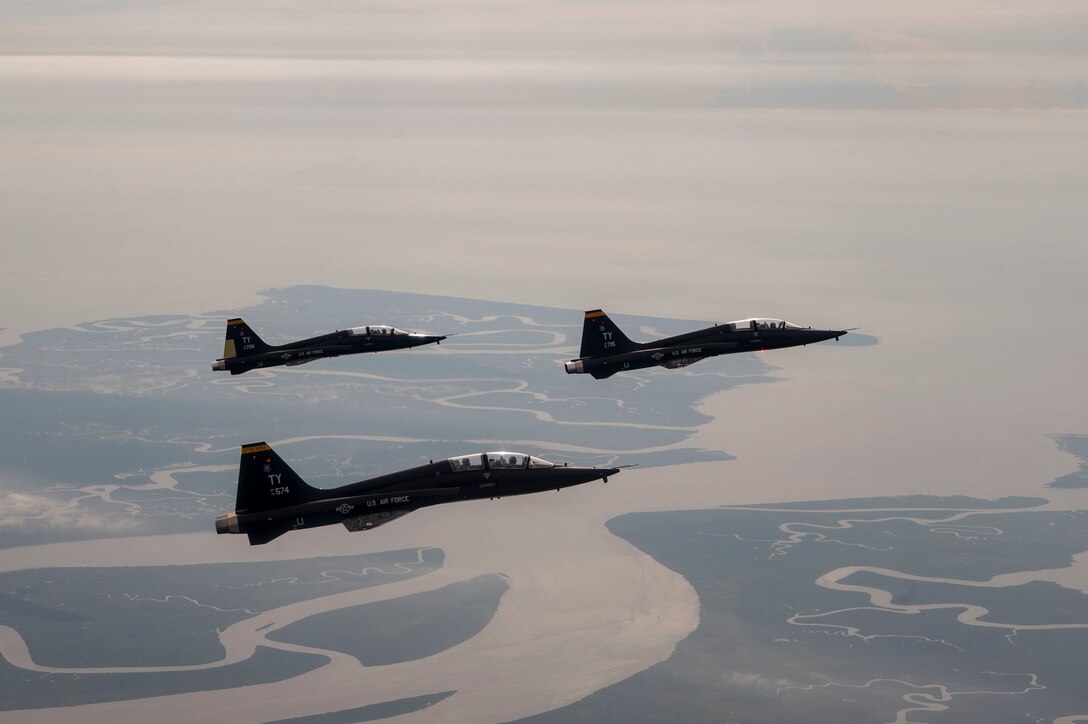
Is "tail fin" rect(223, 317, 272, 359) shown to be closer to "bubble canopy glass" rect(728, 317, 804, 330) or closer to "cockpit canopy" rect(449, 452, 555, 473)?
"cockpit canopy" rect(449, 452, 555, 473)

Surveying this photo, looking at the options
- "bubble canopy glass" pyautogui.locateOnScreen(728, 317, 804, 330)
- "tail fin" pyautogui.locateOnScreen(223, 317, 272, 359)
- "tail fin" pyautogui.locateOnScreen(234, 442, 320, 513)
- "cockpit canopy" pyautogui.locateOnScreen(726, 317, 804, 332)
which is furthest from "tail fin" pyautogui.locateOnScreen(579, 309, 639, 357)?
"tail fin" pyautogui.locateOnScreen(234, 442, 320, 513)

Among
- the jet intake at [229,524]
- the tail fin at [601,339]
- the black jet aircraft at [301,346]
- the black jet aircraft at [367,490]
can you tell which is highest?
the tail fin at [601,339]

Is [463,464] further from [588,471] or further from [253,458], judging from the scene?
[253,458]

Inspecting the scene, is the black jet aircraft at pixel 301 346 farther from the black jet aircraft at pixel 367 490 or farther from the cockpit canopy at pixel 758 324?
the black jet aircraft at pixel 367 490

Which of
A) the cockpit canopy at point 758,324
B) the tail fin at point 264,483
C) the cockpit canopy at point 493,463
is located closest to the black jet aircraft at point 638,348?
the cockpit canopy at point 758,324

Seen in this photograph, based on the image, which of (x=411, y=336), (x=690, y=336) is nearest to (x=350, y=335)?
(x=411, y=336)
